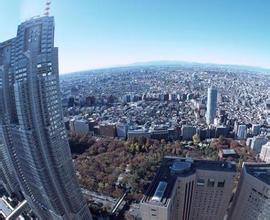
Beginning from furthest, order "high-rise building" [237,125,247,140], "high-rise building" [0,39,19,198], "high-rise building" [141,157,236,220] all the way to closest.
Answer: "high-rise building" [237,125,247,140]
"high-rise building" [0,39,19,198]
"high-rise building" [141,157,236,220]

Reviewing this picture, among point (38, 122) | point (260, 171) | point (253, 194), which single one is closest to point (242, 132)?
point (260, 171)

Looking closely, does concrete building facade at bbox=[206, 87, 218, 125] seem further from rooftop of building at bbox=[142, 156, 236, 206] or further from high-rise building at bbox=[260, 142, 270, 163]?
rooftop of building at bbox=[142, 156, 236, 206]

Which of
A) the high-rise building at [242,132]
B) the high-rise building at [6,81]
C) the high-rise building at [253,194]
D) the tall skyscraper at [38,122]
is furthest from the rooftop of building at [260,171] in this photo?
the high-rise building at [242,132]

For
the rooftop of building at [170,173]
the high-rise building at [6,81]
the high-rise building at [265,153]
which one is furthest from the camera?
the high-rise building at [265,153]

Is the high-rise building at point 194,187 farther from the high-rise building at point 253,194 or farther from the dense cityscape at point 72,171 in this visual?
the high-rise building at point 253,194

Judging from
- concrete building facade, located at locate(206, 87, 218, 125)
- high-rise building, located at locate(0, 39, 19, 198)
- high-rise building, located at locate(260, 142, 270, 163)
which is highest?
high-rise building, located at locate(0, 39, 19, 198)

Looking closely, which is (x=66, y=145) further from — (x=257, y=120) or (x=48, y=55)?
(x=257, y=120)

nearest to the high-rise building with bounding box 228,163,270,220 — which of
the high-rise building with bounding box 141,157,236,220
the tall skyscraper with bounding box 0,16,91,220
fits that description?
the high-rise building with bounding box 141,157,236,220

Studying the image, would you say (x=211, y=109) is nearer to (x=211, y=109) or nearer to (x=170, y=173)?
(x=211, y=109)
